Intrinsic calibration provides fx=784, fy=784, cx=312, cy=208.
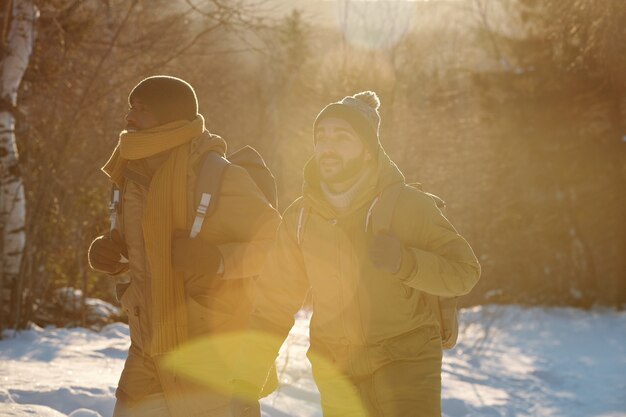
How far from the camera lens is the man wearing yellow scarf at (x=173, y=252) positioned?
2.95 m

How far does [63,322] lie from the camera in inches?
394

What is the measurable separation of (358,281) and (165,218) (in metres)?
0.77

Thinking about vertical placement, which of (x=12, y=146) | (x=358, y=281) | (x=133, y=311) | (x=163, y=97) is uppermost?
(x=12, y=146)

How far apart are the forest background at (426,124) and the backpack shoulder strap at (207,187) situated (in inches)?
160

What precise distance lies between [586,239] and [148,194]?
14639mm

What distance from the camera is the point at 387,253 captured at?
268 centimetres

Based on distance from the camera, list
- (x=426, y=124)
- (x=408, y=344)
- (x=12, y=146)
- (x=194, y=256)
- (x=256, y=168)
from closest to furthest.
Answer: (x=408, y=344), (x=194, y=256), (x=256, y=168), (x=12, y=146), (x=426, y=124)

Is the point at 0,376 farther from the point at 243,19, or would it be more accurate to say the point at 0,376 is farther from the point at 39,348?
the point at 243,19

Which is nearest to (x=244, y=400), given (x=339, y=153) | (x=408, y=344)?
(x=408, y=344)

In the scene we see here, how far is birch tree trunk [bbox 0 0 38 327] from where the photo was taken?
25.4 feet

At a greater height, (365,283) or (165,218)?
(165,218)

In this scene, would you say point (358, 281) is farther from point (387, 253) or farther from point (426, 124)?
point (426, 124)


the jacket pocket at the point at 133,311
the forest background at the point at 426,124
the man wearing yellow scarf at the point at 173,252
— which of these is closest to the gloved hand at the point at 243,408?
the man wearing yellow scarf at the point at 173,252

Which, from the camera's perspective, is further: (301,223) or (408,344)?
(301,223)
